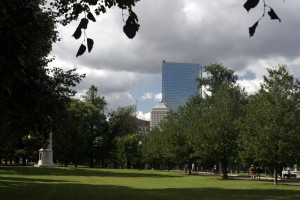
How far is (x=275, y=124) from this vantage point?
38.3 meters

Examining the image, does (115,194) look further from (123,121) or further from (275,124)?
(123,121)

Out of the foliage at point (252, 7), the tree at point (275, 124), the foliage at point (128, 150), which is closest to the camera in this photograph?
the foliage at point (252, 7)

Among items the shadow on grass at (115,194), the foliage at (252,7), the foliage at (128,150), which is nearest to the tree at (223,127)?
the shadow on grass at (115,194)

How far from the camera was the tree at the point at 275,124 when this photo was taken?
124 feet

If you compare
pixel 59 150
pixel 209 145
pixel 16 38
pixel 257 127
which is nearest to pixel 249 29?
pixel 16 38

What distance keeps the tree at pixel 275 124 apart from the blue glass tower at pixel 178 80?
116 m

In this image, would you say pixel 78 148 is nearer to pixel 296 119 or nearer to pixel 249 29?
pixel 296 119

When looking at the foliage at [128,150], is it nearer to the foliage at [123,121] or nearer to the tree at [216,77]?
the foliage at [123,121]

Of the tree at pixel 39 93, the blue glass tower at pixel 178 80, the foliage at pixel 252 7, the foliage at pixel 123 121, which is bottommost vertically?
the foliage at pixel 252 7

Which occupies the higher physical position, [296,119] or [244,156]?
[296,119]

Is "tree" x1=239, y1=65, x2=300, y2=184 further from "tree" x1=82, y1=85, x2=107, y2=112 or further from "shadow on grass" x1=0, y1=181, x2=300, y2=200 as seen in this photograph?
"tree" x1=82, y1=85, x2=107, y2=112

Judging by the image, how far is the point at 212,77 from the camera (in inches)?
3182

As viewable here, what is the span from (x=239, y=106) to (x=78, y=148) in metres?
44.9

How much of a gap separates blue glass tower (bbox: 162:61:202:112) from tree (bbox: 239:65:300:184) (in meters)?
116
